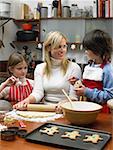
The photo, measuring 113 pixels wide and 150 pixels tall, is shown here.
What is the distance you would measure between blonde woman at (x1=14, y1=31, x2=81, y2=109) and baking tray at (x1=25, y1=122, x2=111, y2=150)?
2.04 ft

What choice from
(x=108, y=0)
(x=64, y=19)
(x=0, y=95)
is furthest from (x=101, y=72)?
(x=64, y=19)

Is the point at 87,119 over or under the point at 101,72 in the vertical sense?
under

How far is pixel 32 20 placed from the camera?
3.65 meters

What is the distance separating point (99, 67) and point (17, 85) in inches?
25.9

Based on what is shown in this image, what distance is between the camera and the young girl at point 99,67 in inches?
58.1

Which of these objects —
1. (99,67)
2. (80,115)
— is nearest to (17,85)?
(99,67)

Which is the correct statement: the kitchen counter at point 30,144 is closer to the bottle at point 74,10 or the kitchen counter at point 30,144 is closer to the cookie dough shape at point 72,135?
the cookie dough shape at point 72,135

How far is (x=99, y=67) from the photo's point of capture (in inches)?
60.7

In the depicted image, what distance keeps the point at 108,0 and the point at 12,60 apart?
1.75 meters

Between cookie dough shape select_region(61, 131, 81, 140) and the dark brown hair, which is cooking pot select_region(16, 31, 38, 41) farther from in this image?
cookie dough shape select_region(61, 131, 81, 140)

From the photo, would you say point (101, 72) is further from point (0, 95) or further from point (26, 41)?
point (26, 41)

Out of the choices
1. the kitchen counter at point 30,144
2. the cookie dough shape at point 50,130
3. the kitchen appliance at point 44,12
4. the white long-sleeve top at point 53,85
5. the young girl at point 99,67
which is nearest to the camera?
the kitchen counter at point 30,144

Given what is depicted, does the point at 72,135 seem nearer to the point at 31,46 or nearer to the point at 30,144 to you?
the point at 30,144

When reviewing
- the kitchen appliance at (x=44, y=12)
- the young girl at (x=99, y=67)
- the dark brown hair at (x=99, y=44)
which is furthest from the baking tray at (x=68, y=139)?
the kitchen appliance at (x=44, y=12)
